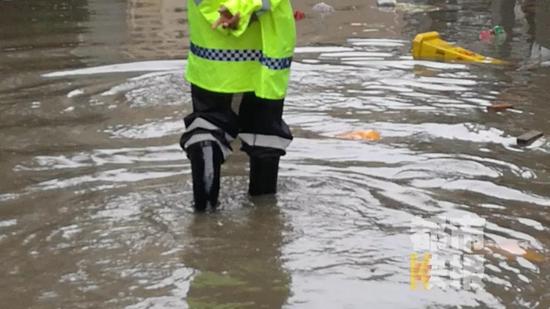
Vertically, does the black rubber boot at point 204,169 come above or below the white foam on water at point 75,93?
above

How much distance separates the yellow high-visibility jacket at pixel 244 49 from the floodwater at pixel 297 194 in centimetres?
72

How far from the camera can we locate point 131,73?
27.0ft

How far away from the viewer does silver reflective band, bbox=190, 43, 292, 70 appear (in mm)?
4267

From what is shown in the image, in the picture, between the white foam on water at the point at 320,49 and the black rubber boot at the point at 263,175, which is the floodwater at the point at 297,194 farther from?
the white foam on water at the point at 320,49

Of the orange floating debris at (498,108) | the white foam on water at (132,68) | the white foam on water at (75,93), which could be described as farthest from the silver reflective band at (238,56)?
the white foam on water at (132,68)

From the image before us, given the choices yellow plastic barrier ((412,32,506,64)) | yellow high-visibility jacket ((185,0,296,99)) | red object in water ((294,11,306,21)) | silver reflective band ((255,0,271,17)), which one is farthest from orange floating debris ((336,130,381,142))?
red object in water ((294,11,306,21))

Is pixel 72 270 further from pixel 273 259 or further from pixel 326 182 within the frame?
pixel 326 182

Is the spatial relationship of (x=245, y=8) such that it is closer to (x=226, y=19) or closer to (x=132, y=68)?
(x=226, y=19)

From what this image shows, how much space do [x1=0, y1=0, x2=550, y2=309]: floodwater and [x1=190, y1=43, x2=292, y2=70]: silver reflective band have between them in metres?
0.82

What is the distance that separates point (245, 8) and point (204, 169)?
2.96 ft

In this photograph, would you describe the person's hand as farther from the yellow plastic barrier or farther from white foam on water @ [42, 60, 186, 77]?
the yellow plastic barrier

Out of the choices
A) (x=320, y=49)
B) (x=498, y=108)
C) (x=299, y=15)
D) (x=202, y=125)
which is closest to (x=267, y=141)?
(x=202, y=125)

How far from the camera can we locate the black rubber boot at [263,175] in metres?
4.56

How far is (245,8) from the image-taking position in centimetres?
413
